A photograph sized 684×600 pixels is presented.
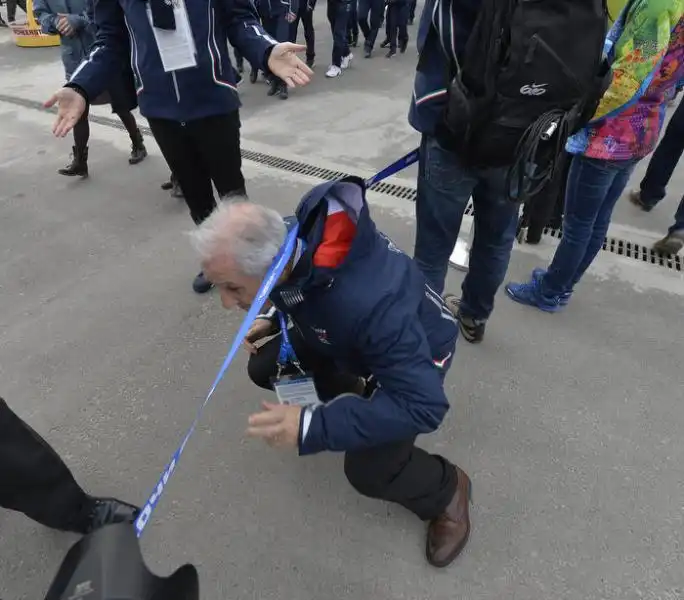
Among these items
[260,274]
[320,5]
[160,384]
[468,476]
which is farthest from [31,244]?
[320,5]

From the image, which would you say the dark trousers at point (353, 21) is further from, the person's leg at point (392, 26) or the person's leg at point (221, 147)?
the person's leg at point (221, 147)

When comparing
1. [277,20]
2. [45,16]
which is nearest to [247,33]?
[45,16]

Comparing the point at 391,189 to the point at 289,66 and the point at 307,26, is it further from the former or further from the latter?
the point at 307,26

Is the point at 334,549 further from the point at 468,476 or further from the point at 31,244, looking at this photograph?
the point at 31,244

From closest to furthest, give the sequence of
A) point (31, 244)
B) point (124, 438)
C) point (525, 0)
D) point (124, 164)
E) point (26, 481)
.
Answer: point (525, 0) < point (26, 481) < point (124, 438) < point (31, 244) < point (124, 164)

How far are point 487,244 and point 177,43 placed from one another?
1.50 metres

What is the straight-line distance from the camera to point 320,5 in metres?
9.75

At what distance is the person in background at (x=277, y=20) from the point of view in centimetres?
500

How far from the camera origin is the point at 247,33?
215cm

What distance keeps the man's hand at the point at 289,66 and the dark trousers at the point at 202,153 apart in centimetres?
42

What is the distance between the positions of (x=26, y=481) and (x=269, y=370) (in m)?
0.78

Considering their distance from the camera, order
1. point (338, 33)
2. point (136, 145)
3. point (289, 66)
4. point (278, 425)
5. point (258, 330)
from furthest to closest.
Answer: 1. point (338, 33)
2. point (136, 145)
3. point (289, 66)
4. point (258, 330)
5. point (278, 425)

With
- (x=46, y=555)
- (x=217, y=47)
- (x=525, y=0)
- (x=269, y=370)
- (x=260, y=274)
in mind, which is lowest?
(x=46, y=555)

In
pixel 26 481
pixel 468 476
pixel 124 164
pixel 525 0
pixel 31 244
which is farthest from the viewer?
pixel 124 164
